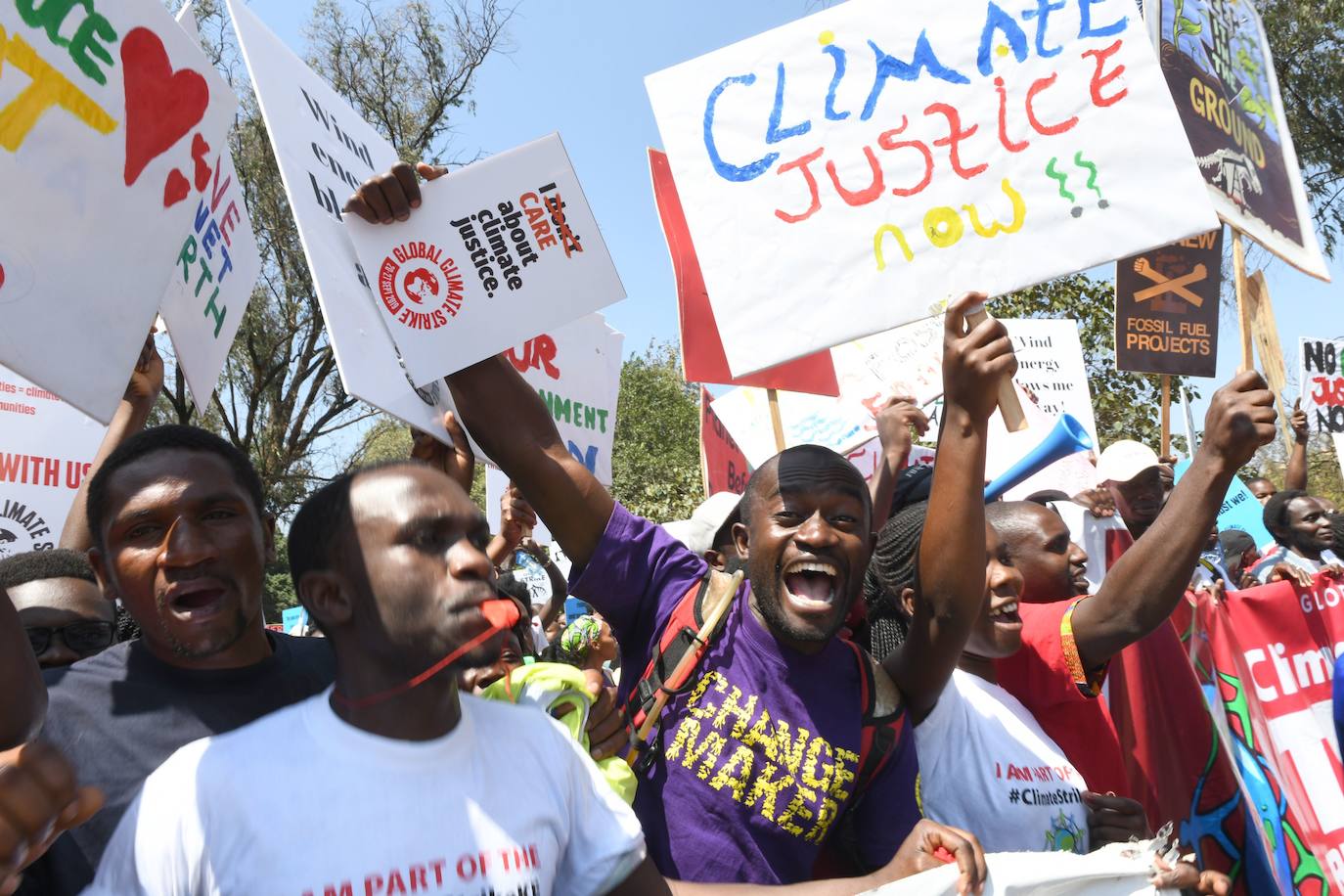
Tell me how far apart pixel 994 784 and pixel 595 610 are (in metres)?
0.93

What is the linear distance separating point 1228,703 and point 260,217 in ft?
43.6

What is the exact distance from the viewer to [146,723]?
1.66m

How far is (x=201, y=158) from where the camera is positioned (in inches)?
103

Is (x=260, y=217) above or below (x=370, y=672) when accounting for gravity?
above

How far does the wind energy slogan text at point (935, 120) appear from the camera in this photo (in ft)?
9.04

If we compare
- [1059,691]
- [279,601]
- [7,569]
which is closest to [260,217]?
[279,601]

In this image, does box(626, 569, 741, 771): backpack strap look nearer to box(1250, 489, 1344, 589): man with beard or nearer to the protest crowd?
the protest crowd

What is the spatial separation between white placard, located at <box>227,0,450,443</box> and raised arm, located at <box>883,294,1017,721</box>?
3.73ft

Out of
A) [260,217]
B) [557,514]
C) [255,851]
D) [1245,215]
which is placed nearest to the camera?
[255,851]

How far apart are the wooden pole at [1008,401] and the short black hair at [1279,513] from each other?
4.36 meters

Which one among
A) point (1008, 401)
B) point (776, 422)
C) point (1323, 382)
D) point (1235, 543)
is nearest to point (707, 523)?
point (776, 422)

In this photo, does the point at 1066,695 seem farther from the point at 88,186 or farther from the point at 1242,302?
the point at 88,186

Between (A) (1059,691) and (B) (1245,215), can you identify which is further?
(B) (1245,215)

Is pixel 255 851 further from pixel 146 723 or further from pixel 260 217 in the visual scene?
pixel 260 217
